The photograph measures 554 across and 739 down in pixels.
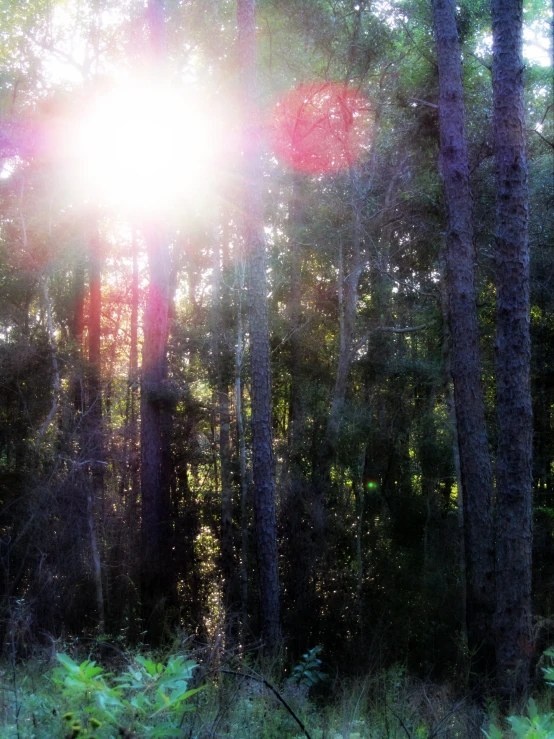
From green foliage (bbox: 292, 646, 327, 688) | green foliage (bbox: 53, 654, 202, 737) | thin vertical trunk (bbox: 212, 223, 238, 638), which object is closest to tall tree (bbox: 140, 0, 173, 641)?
thin vertical trunk (bbox: 212, 223, 238, 638)

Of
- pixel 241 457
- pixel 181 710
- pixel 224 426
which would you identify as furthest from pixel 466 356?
pixel 181 710

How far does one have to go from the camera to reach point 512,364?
7914mm

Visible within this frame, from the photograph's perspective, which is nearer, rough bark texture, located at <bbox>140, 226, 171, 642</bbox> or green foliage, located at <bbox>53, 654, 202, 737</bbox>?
green foliage, located at <bbox>53, 654, 202, 737</bbox>

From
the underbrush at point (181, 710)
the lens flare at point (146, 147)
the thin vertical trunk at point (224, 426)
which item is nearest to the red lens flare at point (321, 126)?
the lens flare at point (146, 147)

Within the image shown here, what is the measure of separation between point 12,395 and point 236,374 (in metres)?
5.05

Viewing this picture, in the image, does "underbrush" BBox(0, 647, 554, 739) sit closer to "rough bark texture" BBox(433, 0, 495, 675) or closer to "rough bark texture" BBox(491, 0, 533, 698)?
"rough bark texture" BBox(491, 0, 533, 698)

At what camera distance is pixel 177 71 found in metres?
17.0

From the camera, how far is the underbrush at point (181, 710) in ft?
6.85

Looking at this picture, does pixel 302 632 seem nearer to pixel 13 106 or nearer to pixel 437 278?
pixel 437 278

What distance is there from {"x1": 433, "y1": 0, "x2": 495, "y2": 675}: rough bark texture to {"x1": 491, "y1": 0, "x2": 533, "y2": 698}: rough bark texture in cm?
137

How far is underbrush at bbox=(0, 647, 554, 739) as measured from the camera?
2088 millimetres

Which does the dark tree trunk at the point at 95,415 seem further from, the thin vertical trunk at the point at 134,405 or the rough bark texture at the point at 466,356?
the rough bark texture at the point at 466,356

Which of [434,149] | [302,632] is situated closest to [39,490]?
[302,632]

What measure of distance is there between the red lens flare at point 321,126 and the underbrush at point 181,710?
43.3ft
